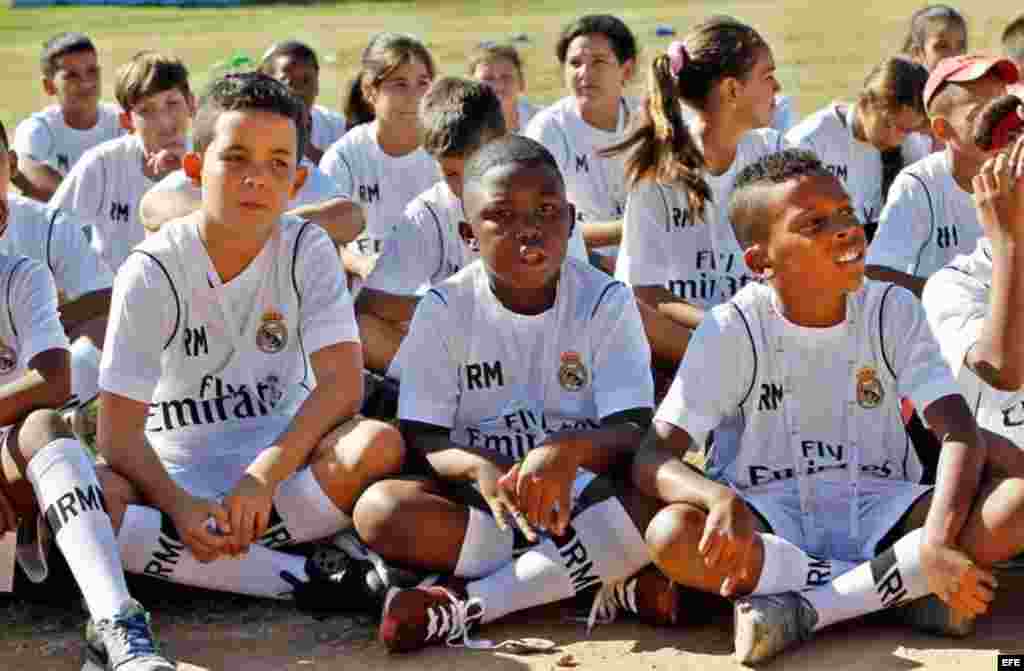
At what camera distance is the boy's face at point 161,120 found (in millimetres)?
6008

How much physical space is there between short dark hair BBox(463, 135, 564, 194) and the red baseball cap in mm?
1239

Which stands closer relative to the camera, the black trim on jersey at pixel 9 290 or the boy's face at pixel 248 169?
the boy's face at pixel 248 169

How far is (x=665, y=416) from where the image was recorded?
3648 millimetres

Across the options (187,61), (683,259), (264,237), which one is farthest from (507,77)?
(187,61)

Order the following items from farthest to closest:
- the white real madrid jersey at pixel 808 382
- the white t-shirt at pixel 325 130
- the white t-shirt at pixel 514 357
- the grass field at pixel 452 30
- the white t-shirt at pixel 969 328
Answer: the grass field at pixel 452 30 < the white t-shirt at pixel 325 130 < the white t-shirt at pixel 514 357 < the white t-shirt at pixel 969 328 < the white real madrid jersey at pixel 808 382

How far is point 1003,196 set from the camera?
3596mm

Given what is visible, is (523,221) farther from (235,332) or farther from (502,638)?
(502,638)

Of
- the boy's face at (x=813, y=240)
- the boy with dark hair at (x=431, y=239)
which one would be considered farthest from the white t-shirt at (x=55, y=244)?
the boy's face at (x=813, y=240)

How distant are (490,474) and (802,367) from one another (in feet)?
2.50

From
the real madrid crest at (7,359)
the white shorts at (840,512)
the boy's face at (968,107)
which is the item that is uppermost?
the boy's face at (968,107)

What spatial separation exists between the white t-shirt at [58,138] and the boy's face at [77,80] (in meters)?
0.10

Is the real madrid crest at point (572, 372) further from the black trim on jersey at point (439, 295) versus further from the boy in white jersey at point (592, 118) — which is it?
the boy in white jersey at point (592, 118)

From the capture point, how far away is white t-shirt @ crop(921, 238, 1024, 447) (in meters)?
3.78

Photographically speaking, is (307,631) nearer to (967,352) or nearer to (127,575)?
(127,575)
